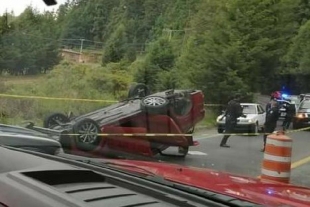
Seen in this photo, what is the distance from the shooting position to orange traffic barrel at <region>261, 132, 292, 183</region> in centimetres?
772

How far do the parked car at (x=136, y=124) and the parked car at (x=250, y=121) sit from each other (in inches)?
312

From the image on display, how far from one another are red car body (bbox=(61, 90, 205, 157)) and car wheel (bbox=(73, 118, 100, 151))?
0.08m

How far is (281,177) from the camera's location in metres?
7.73

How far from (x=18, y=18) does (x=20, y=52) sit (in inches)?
126

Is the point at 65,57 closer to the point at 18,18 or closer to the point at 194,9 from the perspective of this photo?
the point at 18,18

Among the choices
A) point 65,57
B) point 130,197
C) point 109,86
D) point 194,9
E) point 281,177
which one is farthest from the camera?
point 194,9

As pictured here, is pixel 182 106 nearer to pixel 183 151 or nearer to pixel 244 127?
pixel 183 151

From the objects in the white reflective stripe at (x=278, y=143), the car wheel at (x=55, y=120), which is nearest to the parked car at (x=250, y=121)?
the car wheel at (x=55, y=120)

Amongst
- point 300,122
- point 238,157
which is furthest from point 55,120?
point 300,122

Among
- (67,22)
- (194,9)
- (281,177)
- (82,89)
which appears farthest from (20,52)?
(194,9)

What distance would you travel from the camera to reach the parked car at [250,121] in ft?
62.5

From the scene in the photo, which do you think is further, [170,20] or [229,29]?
[170,20]

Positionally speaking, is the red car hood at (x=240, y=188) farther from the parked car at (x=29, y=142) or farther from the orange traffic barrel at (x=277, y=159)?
the orange traffic barrel at (x=277, y=159)

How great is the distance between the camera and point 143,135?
1019 cm
